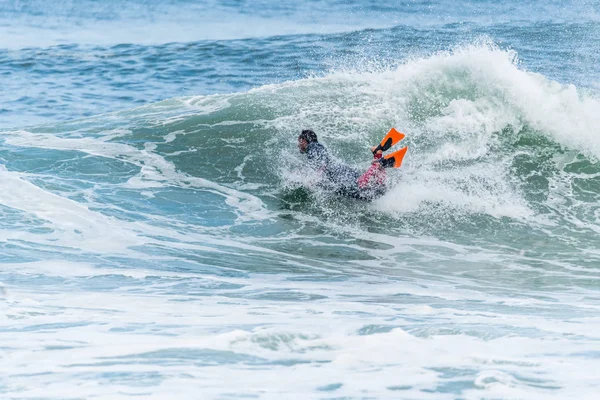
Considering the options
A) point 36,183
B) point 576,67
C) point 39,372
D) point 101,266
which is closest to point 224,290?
point 101,266

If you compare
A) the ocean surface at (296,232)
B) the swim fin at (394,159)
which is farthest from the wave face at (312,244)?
the swim fin at (394,159)

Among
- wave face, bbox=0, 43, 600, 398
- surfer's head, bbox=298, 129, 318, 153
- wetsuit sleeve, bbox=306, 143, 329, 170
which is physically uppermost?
surfer's head, bbox=298, 129, 318, 153

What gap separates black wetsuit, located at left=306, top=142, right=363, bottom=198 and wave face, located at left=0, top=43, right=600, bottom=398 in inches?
8.8

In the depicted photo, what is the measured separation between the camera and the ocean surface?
483cm

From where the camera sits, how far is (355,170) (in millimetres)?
10742

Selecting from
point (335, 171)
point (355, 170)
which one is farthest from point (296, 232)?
point (355, 170)

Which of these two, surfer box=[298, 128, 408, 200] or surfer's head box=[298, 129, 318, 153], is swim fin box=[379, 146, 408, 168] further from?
surfer's head box=[298, 129, 318, 153]

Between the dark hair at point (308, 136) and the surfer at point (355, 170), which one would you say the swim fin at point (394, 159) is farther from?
the dark hair at point (308, 136)

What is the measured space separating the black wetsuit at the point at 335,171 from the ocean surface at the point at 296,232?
230 mm

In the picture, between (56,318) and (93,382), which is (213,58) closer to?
(56,318)

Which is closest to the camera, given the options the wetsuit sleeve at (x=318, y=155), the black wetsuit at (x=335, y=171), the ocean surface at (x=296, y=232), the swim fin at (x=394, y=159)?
the ocean surface at (x=296, y=232)

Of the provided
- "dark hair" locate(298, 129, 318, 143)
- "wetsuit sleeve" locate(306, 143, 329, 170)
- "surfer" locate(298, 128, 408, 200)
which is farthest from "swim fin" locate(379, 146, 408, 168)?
"dark hair" locate(298, 129, 318, 143)

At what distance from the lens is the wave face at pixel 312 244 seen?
488 cm

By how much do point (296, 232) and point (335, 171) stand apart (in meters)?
1.22
